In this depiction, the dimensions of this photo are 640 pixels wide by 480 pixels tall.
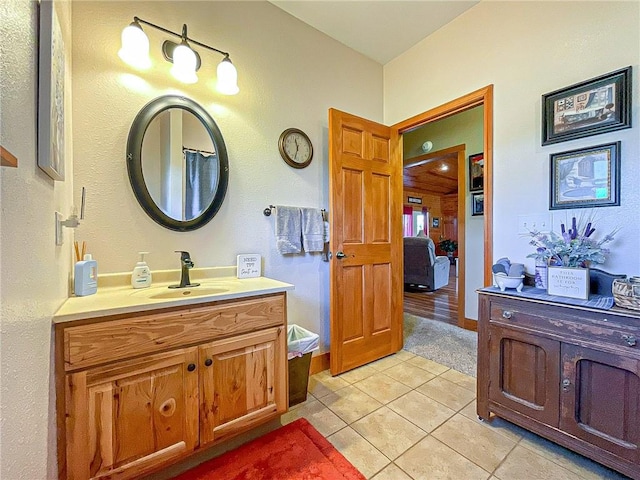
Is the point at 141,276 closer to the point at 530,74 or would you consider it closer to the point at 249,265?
the point at 249,265

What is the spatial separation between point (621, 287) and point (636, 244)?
1.16ft

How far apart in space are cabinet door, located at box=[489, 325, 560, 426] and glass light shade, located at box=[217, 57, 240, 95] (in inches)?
86.5

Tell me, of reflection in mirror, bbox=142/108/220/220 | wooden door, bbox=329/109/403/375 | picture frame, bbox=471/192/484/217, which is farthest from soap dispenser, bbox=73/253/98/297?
picture frame, bbox=471/192/484/217

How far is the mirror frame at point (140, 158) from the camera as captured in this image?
1.55 meters

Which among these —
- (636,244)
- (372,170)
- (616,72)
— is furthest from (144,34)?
(636,244)

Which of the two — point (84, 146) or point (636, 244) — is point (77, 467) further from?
point (636, 244)

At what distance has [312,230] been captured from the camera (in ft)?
7.22

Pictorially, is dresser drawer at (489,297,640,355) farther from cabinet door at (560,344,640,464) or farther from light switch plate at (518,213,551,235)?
light switch plate at (518,213,551,235)

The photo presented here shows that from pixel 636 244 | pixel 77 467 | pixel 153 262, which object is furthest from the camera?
pixel 153 262

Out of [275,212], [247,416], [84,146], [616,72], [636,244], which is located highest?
[616,72]

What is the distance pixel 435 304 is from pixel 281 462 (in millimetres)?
3706

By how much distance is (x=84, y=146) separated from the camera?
4.67 ft

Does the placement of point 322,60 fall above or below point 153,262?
above

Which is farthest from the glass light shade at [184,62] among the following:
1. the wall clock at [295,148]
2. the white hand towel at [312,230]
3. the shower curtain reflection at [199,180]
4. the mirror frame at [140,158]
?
the white hand towel at [312,230]
